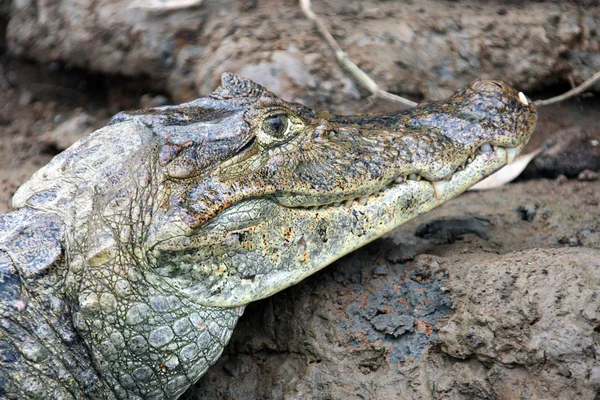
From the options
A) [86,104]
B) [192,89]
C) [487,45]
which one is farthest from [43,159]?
[487,45]

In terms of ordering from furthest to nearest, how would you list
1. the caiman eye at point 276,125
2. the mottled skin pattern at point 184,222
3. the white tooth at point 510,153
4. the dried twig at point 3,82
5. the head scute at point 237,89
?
the dried twig at point 3,82 → the head scute at point 237,89 → the white tooth at point 510,153 → the caiman eye at point 276,125 → the mottled skin pattern at point 184,222

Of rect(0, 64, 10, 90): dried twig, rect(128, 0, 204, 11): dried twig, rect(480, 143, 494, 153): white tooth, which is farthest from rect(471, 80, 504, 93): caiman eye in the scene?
rect(0, 64, 10, 90): dried twig

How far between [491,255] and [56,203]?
70.9 inches

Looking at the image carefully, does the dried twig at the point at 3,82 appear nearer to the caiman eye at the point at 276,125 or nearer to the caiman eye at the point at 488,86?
the caiman eye at the point at 276,125

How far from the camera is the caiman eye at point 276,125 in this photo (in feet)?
8.75

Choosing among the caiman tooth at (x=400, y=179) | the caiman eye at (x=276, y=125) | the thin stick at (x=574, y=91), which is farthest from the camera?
the thin stick at (x=574, y=91)

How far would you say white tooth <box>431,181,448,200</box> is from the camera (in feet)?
9.23

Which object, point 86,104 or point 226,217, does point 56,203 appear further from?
point 86,104

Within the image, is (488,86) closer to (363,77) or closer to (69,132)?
(363,77)

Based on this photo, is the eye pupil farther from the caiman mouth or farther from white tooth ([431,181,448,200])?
white tooth ([431,181,448,200])

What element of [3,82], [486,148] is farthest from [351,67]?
[3,82]

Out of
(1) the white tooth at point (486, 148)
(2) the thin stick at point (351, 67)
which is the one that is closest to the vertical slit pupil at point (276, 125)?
(1) the white tooth at point (486, 148)

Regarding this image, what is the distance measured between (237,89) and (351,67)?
1.47 m

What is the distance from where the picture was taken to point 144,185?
8.30 feet
